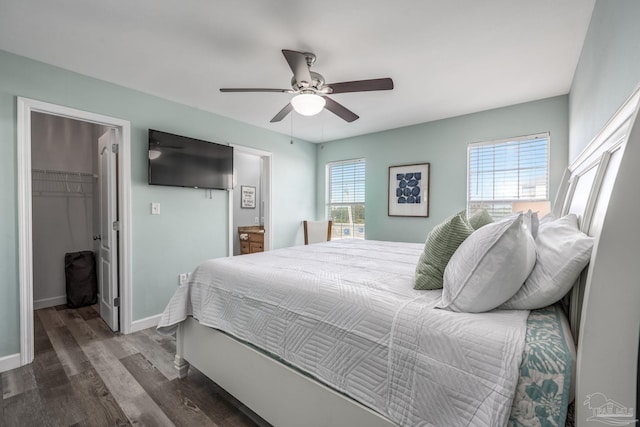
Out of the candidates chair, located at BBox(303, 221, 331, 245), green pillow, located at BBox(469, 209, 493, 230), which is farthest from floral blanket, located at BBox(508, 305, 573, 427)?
chair, located at BBox(303, 221, 331, 245)

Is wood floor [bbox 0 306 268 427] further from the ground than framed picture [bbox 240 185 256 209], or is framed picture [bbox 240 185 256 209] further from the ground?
framed picture [bbox 240 185 256 209]

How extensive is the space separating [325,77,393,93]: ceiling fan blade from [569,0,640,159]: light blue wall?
1.15 m

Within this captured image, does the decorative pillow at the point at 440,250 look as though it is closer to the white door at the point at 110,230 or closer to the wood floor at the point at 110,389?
the wood floor at the point at 110,389

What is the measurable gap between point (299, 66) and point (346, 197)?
320 centimetres

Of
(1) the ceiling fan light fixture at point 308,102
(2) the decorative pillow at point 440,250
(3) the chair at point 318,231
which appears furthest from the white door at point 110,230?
(2) the decorative pillow at point 440,250

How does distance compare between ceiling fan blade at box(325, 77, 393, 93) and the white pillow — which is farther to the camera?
ceiling fan blade at box(325, 77, 393, 93)

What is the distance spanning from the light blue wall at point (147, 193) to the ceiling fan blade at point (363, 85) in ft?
7.07

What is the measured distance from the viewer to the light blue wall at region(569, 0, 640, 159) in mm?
1189

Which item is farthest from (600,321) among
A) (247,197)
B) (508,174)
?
(247,197)

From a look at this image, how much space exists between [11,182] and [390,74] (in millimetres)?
3283

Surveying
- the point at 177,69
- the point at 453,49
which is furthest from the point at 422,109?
the point at 177,69

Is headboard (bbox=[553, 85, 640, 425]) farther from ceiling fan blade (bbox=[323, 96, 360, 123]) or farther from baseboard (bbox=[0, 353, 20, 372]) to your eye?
baseboard (bbox=[0, 353, 20, 372])

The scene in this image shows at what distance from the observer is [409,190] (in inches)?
164

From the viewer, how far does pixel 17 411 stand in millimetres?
1796
